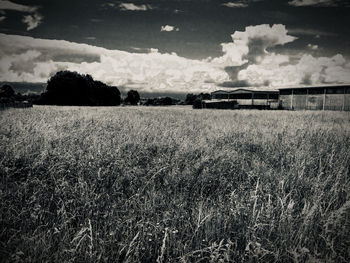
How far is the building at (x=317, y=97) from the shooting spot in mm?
31688

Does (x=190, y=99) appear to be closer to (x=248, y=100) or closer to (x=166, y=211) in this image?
(x=248, y=100)

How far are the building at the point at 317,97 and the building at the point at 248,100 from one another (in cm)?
227

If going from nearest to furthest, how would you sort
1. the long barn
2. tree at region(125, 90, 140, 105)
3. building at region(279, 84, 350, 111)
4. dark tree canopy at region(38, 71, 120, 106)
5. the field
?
the field
building at region(279, 84, 350, 111)
the long barn
dark tree canopy at region(38, 71, 120, 106)
tree at region(125, 90, 140, 105)

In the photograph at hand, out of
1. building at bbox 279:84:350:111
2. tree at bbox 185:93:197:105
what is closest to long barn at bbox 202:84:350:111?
building at bbox 279:84:350:111

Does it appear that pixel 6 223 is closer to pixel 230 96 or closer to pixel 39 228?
pixel 39 228

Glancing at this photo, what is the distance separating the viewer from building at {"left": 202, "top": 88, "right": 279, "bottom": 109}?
124 feet

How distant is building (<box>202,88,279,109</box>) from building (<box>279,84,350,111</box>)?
2.27 m

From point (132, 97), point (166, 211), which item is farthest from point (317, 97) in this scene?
point (132, 97)

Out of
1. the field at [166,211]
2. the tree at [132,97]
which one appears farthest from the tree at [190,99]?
the field at [166,211]

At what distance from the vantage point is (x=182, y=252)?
6.54ft

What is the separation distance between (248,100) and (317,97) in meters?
11.5

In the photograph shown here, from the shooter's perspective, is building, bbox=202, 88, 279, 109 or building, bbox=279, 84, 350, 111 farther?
building, bbox=202, 88, 279, 109

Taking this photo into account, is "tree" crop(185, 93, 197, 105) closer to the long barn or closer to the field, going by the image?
the long barn

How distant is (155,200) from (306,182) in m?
2.26
